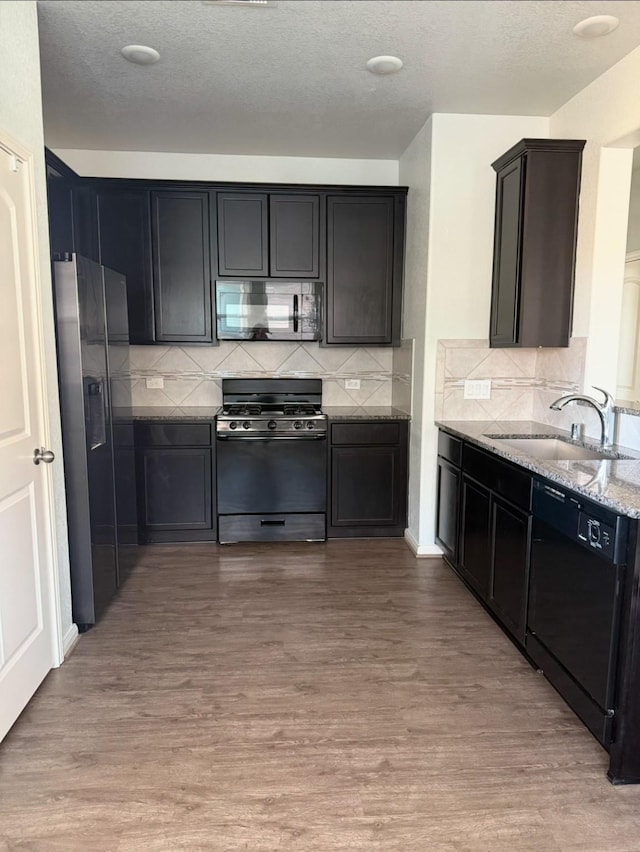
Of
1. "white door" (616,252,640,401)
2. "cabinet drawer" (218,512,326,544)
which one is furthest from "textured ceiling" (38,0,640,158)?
"cabinet drawer" (218,512,326,544)

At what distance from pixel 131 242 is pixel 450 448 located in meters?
2.69

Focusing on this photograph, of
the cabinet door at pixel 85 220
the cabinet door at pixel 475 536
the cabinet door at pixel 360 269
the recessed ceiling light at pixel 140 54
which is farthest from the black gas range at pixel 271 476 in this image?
the recessed ceiling light at pixel 140 54

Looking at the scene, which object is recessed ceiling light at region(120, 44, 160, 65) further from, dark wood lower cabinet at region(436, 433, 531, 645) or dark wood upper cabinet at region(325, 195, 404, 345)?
dark wood lower cabinet at region(436, 433, 531, 645)

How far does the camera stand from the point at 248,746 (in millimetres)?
1999

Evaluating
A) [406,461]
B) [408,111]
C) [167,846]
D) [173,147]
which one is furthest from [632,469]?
[173,147]

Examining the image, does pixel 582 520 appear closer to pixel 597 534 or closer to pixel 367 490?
pixel 597 534

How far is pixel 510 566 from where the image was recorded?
262cm

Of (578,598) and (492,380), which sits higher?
(492,380)

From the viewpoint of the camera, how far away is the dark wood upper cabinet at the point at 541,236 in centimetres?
306

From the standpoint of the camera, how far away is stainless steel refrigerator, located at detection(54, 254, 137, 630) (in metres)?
2.57

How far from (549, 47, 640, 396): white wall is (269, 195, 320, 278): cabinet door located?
1798mm

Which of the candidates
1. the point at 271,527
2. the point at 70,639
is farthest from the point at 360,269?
the point at 70,639

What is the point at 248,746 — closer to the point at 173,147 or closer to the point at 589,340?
the point at 589,340

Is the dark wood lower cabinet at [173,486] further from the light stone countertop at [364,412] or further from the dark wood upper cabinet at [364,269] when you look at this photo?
the dark wood upper cabinet at [364,269]
